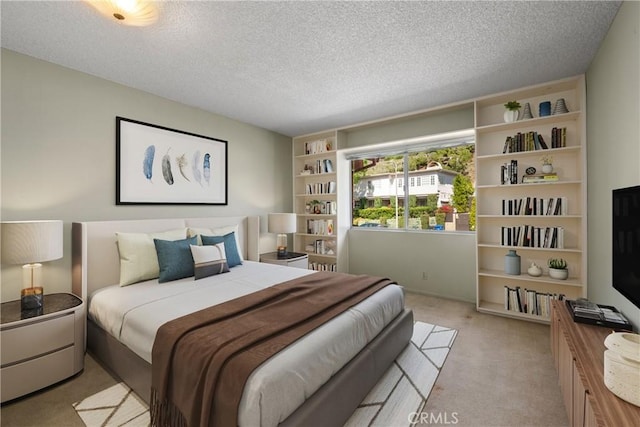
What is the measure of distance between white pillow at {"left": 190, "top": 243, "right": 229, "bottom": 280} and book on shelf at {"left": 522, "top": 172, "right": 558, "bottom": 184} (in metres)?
3.41

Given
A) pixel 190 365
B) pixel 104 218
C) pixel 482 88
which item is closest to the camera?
pixel 190 365

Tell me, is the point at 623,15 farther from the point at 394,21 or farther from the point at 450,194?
the point at 450,194

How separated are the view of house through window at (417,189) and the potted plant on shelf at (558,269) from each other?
95 cm

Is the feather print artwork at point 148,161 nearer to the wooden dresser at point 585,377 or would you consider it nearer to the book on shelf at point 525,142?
the wooden dresser at point 585,377

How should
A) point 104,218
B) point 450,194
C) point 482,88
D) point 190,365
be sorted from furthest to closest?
point 450,194 → point 482,88 → point 104,218 → point 190,365

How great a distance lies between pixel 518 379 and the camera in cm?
210

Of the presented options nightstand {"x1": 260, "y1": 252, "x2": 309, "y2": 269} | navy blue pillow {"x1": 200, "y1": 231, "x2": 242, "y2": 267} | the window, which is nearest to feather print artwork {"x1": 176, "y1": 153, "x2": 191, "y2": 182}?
navy blue pillow {"x1": 200, "y1": 231, "x2": 242, "y2": 267}

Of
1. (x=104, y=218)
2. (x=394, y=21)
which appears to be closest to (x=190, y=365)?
(x=104, y=218)

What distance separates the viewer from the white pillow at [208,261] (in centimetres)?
275

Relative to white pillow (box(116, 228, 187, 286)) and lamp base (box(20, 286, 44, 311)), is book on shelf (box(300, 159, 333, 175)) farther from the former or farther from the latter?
lamp base (box(20, 286, 44, 311))

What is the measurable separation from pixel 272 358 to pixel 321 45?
2.25 m

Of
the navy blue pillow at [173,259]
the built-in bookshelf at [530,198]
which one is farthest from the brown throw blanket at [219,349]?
the built-in bookshelf at [530,198]

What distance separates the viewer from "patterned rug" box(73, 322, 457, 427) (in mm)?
1708

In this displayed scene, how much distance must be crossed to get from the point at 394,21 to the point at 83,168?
9.83 ft
